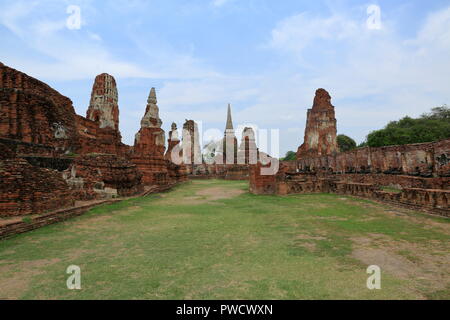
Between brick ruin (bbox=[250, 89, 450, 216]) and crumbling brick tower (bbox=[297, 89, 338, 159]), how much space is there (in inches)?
447

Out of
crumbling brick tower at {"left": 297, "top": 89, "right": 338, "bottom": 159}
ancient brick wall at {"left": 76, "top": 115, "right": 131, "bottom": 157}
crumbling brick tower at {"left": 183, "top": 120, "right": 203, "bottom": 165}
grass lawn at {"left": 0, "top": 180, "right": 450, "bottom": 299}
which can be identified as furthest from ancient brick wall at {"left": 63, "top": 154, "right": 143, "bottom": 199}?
crumbling brick tower at {"left": 297, "top": 89, "right": 338, "bottom": 159}

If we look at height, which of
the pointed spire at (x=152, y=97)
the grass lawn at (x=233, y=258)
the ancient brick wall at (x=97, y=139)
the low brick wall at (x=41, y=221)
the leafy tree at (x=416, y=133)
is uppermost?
the pointed spire at (x=152, y=97)

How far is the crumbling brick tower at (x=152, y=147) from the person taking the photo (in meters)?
14.4

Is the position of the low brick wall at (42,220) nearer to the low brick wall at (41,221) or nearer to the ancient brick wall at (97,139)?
the low brick wall at (41,221)

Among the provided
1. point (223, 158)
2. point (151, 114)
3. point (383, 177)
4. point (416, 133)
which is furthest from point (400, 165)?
point (223, 158)

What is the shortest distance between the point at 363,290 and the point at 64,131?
469 inches

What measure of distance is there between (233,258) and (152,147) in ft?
50.3

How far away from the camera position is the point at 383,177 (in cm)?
1082

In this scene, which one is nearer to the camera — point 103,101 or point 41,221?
point 41,221

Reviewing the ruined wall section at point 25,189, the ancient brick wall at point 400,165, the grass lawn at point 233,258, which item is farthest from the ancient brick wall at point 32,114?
the ancient brick wall at point 400,165

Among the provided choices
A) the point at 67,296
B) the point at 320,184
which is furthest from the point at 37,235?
the point at 320,184

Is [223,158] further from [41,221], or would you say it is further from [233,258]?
[233,258]

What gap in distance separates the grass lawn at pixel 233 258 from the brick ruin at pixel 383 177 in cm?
112

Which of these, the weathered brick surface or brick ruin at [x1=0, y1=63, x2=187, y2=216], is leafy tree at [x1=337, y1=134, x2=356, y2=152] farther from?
the weathered brick surface
